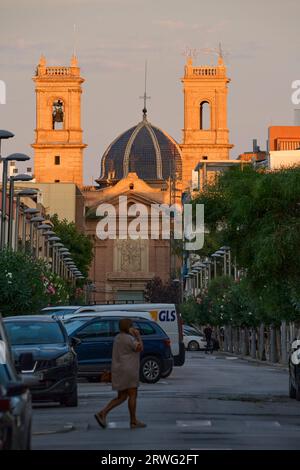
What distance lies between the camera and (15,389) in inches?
504

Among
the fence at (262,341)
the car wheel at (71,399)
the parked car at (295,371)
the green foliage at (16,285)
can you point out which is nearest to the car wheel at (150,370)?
the parked car at (295,371)

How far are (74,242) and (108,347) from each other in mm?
99601

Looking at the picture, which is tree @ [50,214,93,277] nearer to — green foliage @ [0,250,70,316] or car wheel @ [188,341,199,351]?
car wheel @ [188,341,199,351]

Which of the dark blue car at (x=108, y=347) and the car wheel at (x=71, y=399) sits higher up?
the dark blue car at (x=108, y=347)

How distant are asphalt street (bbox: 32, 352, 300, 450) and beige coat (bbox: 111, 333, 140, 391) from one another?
0.56m

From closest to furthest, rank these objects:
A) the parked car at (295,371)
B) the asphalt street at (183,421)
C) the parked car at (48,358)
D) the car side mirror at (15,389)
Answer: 1. the car side mirror at (15,389)
2. the asphalt street at (183,421)
3. the parked car at (48,358)
4. the parked car at (295,371)

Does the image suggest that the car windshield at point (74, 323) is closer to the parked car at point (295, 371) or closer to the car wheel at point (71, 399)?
the parked car at point (295, 371)

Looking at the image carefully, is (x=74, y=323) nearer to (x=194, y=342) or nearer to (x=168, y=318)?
(x=168, y=318)

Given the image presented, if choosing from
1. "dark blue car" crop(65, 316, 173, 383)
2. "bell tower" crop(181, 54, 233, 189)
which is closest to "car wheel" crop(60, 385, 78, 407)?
"dark blue car" crop(65, 316, 173, 383)

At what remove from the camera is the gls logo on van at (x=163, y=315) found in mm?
45938

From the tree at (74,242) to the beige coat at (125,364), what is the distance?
111 metres

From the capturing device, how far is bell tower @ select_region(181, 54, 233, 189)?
19125 cm

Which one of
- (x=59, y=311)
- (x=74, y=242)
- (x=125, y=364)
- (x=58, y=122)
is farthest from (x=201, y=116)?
(x=125, y=364)

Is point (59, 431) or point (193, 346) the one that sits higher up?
point (193, 346)
